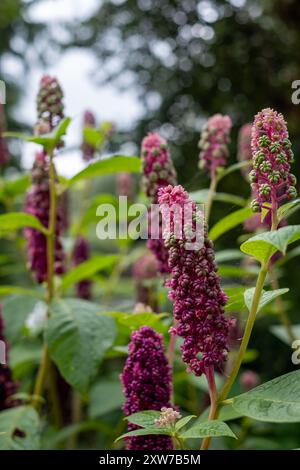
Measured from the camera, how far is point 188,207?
0.75 m

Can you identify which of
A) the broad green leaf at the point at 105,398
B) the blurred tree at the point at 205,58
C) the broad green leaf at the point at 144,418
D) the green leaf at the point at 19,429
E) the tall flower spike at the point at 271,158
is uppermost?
the blurred tree at the point at 205,58

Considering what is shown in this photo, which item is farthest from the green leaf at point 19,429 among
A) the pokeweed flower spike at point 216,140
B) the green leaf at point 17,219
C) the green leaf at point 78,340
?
the pokeweed flower spike at point 216,140

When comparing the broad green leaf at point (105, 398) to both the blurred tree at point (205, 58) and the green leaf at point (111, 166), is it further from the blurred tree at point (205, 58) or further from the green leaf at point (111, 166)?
the blurred tree at point (205, 58)

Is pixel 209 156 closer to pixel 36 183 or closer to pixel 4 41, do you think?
pixel 36 183

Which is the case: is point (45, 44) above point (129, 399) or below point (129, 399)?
above

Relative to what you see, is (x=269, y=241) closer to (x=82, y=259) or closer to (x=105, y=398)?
(x=105, y=398)

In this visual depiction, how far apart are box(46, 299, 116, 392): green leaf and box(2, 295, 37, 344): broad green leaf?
0.29m

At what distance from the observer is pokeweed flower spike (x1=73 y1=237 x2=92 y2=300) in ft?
6.24

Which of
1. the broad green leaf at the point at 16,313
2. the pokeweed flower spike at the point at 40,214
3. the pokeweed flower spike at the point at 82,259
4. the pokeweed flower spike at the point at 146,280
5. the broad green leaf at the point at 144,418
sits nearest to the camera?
the broad green leaf at the point at 144,418

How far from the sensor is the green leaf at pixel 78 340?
1.08m

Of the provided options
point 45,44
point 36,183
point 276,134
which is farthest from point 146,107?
point 276,134

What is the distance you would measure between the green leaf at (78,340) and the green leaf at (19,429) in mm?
147

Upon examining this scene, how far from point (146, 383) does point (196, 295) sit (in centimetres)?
19
